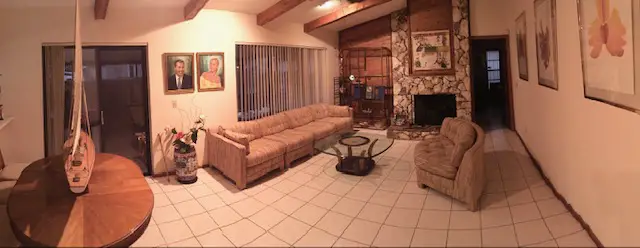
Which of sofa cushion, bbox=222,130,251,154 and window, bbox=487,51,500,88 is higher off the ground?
window, bbox=487,51,500,88

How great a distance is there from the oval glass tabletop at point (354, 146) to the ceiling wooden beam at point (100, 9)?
2.82 meters

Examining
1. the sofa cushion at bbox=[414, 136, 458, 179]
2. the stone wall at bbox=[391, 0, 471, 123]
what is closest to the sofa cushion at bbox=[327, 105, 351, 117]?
the stone wall at bbox=[391, 0, 471, 123]

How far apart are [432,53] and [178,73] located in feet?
14.5

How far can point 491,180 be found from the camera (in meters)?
3.57

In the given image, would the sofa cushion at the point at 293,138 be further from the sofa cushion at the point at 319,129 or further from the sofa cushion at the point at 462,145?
the sofa cushion at the point at 462,145

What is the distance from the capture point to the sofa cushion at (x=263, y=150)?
3.78 meters

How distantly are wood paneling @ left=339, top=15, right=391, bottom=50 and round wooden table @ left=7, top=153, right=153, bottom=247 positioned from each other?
18.8 ft

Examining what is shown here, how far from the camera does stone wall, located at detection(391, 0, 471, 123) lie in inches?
234

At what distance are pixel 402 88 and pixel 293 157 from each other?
3.01 meters

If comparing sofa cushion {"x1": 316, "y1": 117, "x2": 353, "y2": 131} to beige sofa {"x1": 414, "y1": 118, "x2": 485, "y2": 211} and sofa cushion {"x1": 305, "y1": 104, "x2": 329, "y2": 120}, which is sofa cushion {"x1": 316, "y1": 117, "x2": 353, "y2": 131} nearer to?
sofa cushion {"x1": 305, "y1": 104, "x2": 329, "y2": 120}

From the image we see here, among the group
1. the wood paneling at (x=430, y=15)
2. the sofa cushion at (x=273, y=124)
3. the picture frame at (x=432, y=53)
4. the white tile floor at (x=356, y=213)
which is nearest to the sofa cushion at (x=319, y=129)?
the sofa cushion at (x=273, y=124)

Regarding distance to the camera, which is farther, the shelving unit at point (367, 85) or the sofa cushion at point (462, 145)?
the shelving unit at point (367, 85)

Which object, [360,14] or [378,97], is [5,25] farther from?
[378,97]

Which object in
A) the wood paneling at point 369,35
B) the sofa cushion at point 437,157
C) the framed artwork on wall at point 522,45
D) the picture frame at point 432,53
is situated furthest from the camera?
the wood paneling at point 369,35
